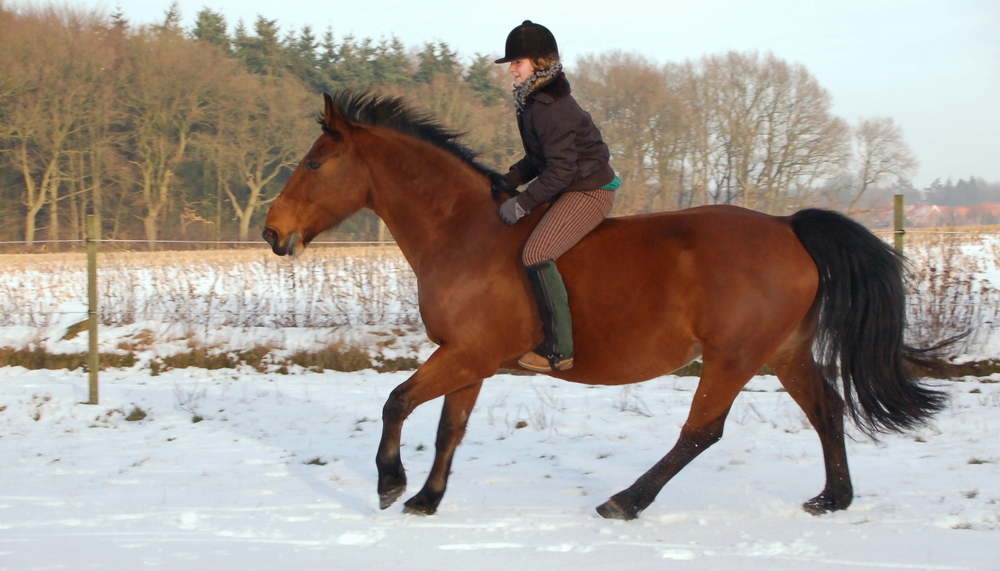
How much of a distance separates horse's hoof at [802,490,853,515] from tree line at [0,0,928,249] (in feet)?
60.9

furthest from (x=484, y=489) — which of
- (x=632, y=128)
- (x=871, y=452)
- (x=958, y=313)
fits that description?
(x=632, y=128)

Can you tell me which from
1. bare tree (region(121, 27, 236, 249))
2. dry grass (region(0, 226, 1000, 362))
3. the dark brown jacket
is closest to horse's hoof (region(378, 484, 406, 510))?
the dark brown jacket

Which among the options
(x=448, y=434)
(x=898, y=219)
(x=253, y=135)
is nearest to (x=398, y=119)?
(x=448, y=434)

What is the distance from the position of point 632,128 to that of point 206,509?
73.7 feet

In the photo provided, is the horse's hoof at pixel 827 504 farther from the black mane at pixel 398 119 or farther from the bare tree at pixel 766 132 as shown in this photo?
the bare tree at pixel 766 132

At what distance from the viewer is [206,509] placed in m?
4.24

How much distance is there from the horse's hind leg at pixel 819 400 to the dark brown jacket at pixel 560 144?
144cm

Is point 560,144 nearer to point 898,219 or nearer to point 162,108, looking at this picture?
point 898,219

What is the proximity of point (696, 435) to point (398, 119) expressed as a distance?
250cm

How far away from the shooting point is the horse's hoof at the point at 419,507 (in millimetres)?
4188

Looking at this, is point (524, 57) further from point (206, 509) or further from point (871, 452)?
point (871, 452)

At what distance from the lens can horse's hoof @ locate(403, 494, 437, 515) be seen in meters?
4.19

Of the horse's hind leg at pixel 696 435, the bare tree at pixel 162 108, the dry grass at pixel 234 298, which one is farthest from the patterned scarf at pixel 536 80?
the bare tree at pixel 162 108

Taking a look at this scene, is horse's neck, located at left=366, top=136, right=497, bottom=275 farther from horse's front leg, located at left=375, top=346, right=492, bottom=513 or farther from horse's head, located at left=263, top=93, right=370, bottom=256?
horse's front leg, located at left=375, top=346, right=492, bottom=513
